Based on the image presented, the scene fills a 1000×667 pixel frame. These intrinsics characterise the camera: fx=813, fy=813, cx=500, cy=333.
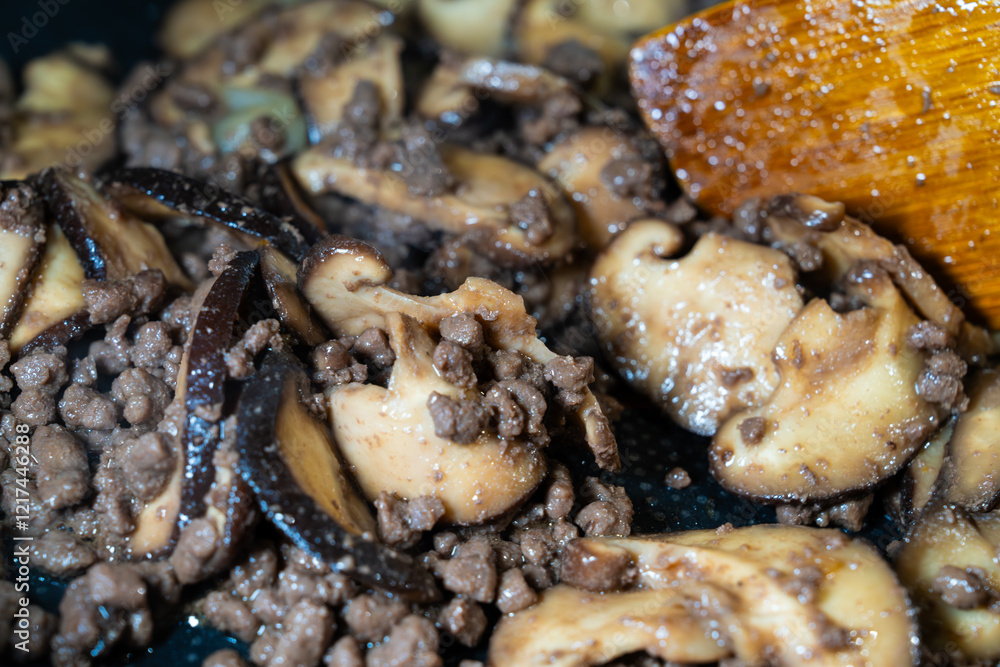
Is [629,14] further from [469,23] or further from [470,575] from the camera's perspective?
[470,575]

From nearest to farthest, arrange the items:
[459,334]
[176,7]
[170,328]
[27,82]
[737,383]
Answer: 1. [459,334]
2. [170,328]
3. [737,383]
4. [27,82]
5. [176,7]

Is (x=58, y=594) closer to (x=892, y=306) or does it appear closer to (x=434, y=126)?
(x=434, y=126)

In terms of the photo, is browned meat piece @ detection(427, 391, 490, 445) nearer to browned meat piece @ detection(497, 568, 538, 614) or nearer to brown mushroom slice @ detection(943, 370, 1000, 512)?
browned meat piece @ detection(497, 568, 538, 614)

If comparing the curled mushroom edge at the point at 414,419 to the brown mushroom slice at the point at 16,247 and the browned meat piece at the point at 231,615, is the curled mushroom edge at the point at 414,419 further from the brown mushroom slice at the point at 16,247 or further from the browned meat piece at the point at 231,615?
the brown mushroom slice at the point at 16,247

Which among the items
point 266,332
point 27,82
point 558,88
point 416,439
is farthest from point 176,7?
point 416,439

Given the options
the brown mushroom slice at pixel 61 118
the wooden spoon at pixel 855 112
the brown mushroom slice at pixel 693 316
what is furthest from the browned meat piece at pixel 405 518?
the brown mushroom slice at pixel 61 118

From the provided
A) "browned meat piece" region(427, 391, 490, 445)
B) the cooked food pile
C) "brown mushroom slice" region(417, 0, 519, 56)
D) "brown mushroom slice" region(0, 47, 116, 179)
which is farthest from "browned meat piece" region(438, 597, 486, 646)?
"brown mushroom slice" region(417, 0, 519, 56)
